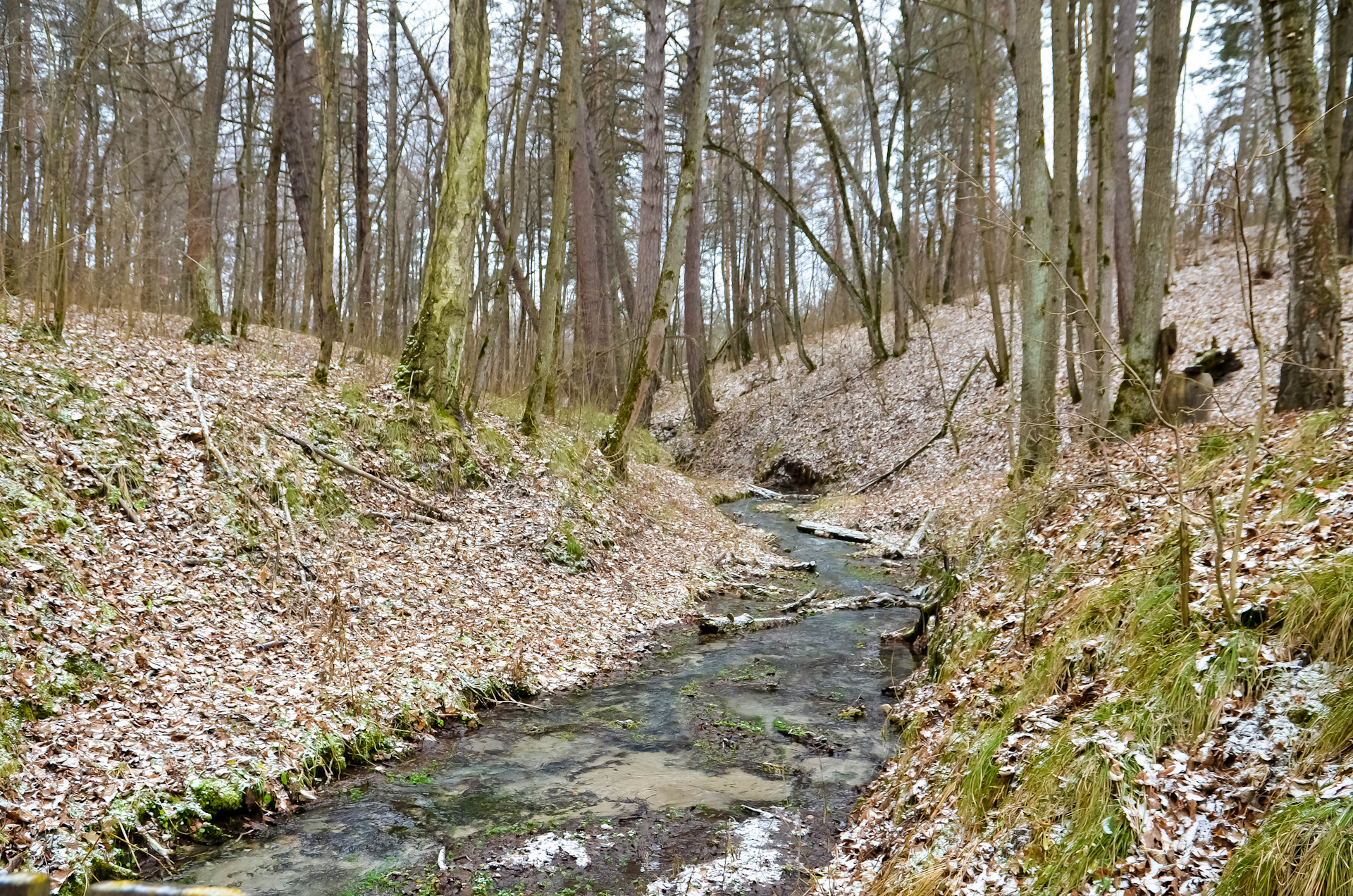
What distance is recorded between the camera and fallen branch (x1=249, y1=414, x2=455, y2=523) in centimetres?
793

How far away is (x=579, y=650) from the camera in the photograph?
7.45 meters

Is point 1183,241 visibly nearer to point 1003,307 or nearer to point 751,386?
point 1003,307

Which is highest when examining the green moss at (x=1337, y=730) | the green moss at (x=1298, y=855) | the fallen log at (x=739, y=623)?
the green moss at (x=1337, y=730)

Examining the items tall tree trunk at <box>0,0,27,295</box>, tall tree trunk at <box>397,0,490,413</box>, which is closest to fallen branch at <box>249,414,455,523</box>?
tall tree trunk at <box>397,0,490,413</box>

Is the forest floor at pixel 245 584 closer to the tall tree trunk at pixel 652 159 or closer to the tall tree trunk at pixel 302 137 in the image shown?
the tall tree trunk at pixel 302 137

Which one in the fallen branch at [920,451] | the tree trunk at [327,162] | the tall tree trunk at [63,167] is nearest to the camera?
the tall tree trunk at [63,167]

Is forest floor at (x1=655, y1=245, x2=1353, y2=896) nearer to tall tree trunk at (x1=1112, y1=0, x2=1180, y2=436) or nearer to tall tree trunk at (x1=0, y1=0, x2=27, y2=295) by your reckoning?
tall tree trunk at (x1=1112, y1=0, x2=1180, y2=436)

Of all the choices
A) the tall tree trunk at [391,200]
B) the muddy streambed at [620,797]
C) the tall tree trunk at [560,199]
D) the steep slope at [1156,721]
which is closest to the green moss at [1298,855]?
the steep slope at [1156,721]

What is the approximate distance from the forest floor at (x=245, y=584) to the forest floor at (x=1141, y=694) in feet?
11.0

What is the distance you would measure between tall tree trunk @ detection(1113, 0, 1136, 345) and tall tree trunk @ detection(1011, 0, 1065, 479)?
3.61 metres

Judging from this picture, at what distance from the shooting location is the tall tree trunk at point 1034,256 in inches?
358

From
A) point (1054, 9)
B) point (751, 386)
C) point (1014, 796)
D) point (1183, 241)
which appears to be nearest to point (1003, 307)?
point (1183, 241)

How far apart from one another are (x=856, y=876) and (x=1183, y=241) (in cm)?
2101

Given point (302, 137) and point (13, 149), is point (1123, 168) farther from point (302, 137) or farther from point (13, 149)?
point (13, 149)
